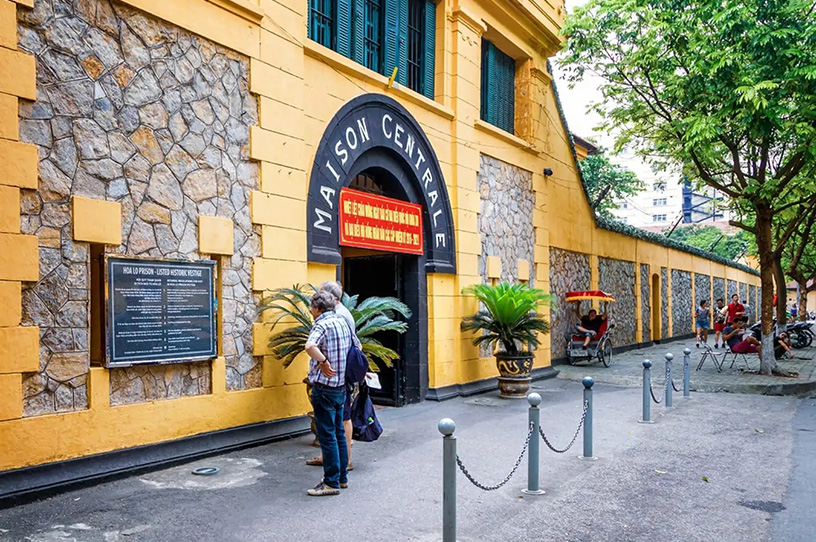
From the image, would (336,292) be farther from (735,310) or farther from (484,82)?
(735,310)

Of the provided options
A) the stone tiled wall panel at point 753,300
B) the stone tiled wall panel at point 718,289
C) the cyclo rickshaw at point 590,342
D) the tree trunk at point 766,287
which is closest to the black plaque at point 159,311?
the cyclo rickshaw at point 590,342

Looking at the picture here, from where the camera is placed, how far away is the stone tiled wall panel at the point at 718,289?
115 ft

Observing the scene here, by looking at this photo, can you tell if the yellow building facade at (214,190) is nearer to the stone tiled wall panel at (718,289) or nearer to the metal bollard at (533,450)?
the metal bollard at (533,450)

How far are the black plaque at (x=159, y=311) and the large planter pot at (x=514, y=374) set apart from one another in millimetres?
6170

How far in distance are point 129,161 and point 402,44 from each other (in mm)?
6397

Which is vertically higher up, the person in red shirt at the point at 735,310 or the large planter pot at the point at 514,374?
the person in red shirt at the point at 735,310

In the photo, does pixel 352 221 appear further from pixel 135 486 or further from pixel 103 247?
pixel 135 486

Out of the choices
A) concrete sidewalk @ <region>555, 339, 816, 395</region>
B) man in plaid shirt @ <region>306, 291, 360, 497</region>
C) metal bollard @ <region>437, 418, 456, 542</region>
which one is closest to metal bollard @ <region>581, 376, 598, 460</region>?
man in plaid shirt @ <region>306, 291, 360, 497</region>

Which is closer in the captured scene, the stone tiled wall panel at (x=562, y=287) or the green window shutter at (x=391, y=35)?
the green window shutter at (x=391, y=35)

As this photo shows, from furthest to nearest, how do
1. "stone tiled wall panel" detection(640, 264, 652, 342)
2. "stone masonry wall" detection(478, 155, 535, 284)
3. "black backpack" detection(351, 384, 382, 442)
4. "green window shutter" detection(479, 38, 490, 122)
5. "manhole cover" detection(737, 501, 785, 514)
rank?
"stone tiled wall panel" detection(640, 264, 652, 342) → "green window shutter" detection(479, 38, 490, 122) → "stone masonry wall" detection(478, 155, 535, 284) → "black backpack" detection(351, 384, 382, 442) → "manhole cover" detection(737, 501, 785, 514)

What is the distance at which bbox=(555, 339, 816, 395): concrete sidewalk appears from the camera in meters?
13.6

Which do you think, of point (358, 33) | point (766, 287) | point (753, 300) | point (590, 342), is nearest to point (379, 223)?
point (358, 33)

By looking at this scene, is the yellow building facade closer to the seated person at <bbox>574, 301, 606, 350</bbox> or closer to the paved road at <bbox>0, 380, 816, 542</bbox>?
the paved road at <bbox>0, 380, 816, 542</bbox>

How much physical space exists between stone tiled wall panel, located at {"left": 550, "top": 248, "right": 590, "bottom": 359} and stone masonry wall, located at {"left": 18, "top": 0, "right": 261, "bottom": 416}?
10556mm
